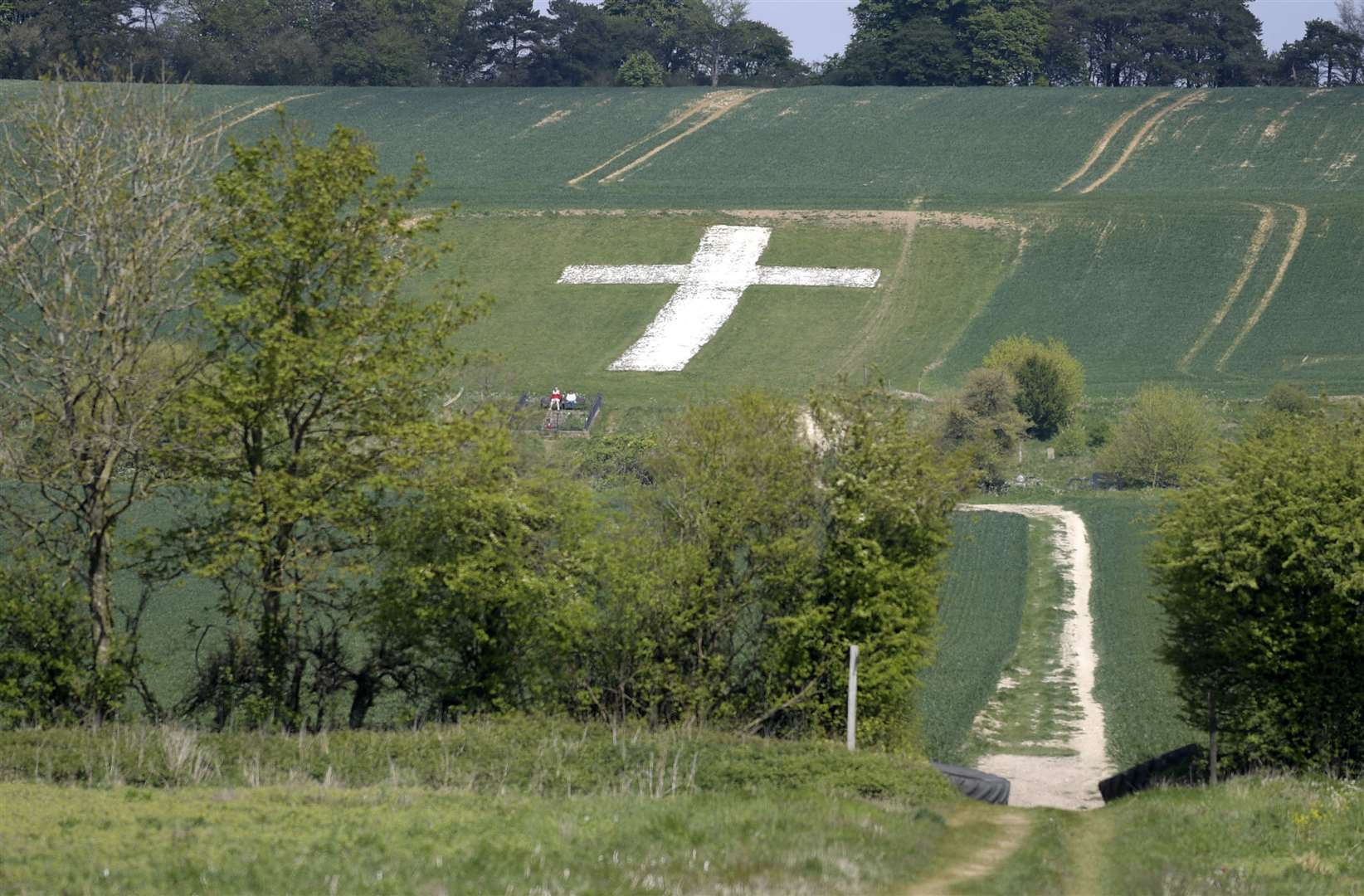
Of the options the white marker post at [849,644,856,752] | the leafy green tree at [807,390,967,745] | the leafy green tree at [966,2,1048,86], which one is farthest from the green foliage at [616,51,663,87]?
the white marker post at [849,644,856,752]

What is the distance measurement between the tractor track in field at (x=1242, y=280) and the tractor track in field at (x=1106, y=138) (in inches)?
498

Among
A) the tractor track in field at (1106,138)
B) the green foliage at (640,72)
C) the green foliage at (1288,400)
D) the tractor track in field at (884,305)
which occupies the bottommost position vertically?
the green foliage at (1288,400)

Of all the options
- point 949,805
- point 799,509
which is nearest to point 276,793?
point 949,805

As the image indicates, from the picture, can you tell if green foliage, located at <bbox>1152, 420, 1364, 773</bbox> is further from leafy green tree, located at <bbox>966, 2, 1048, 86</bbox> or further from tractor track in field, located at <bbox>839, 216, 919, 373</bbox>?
leafy green tree, located at <bbox>966, 2, 1048, 86</bbox>

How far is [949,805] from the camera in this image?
19.1 metres

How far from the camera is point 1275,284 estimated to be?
84.7 meters

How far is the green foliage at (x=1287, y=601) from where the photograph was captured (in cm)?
2378

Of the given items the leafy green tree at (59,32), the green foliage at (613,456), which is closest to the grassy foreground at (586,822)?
the green foliage at (613,456)

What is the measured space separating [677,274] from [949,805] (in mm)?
72391

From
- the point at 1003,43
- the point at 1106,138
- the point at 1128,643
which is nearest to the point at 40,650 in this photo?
the point at 1128,643

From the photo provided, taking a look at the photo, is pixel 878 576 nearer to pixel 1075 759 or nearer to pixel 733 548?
pixel 733 548

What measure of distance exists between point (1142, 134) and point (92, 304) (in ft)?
326

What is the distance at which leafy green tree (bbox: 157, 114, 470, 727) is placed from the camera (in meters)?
24.2

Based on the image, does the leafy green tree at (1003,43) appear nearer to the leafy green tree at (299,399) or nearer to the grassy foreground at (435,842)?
the leafy green tree at (299,399)
